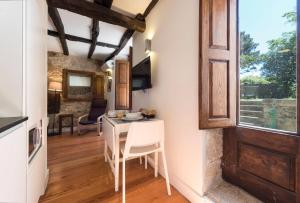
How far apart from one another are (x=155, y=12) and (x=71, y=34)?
224 centimetres

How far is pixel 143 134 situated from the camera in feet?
5.07

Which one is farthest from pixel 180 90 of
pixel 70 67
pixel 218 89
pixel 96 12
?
pixel 70 67

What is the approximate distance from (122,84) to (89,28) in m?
1.70

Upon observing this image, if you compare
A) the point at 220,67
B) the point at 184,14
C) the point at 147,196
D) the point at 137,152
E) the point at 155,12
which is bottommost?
the point at 147,196

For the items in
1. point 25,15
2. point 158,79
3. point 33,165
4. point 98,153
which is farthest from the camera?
point 98,153

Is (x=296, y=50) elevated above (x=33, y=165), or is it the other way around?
(x=296, y=50)

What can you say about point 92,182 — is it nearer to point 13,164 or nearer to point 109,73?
point 13,164

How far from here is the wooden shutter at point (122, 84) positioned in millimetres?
4402

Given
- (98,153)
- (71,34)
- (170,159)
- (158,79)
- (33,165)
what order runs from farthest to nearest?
(71,34) → (98,153) → (158,79) → (170,159) → (33,165)

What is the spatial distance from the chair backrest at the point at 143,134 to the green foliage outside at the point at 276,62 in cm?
102

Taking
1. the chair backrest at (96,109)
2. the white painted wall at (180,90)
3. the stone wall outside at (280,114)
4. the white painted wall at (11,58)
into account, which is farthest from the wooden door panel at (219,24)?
the chair backrest at (96,109)

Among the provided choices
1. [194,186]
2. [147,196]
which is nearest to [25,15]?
[147,196]

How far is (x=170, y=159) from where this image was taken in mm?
1966

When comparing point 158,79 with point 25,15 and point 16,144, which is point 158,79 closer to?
point 25,15
